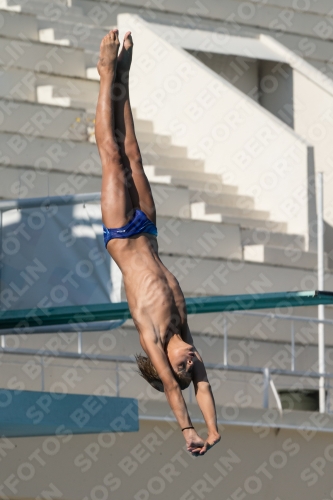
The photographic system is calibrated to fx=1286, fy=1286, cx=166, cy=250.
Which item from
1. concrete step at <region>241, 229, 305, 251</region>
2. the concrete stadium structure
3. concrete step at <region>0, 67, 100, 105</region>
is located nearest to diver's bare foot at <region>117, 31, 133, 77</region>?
the concrete stadium structure

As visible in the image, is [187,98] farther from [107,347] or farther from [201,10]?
[107,347]

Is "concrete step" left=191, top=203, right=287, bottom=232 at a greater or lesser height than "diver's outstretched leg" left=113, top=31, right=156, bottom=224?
lesser

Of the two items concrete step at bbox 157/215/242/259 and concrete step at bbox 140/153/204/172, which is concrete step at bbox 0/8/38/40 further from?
concrete step at bbox 157/215/242/259

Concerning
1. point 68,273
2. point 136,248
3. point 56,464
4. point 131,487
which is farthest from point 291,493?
point 136,248

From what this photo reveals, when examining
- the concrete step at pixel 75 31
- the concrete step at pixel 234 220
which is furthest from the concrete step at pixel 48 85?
the concrete step at pixel 234 220

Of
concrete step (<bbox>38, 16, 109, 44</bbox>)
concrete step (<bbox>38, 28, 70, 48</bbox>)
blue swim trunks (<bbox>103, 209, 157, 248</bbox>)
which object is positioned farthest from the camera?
concrete step (<bbox>38, 16, 109, 44</bbox>)

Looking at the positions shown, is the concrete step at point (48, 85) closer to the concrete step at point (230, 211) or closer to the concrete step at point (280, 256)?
the concrete step at point (230, 211)

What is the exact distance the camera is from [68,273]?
26.1 ft

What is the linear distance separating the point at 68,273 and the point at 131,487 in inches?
58.9

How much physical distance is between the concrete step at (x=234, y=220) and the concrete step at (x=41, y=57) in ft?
5.99

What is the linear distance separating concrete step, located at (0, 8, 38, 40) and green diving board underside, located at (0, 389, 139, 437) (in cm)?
493

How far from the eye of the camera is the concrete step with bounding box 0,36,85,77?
11.3 metres

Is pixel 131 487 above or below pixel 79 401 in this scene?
below

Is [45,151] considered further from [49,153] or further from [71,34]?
[71,34]
